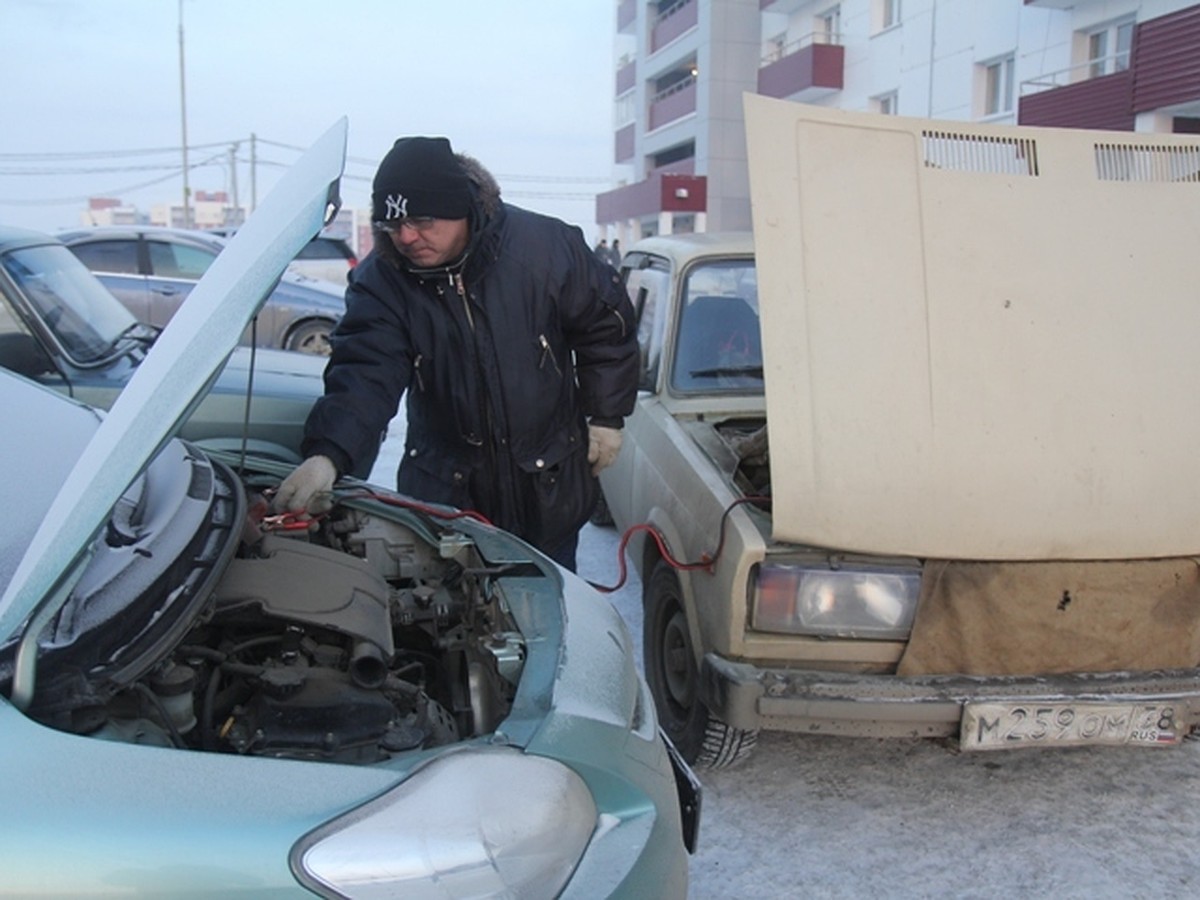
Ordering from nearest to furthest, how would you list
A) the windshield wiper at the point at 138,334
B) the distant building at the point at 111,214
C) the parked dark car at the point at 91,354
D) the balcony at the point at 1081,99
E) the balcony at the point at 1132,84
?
the parked dark car at the point at 91,354 → the windshield wiper at the point at 138,334 → the balcony at the point at 1132,84 → the balcony at the point at 1081,99 → the distant building at the point at 111,214

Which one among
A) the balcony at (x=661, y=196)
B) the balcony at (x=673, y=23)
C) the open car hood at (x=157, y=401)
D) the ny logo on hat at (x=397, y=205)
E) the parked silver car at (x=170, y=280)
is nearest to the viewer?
the open car hood at (x=157, y=401)

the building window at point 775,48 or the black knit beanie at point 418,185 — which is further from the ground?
the building window at point 775,48

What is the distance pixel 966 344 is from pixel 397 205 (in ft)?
5.38

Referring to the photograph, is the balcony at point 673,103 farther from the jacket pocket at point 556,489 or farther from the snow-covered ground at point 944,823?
the snow-covered ground at point 944,823

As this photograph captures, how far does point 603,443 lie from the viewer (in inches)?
135

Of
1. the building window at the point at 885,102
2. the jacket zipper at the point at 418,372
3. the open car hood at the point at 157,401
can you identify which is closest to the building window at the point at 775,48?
the building window at the point at 885,102

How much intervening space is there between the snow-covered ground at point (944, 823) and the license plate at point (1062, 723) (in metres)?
0.35

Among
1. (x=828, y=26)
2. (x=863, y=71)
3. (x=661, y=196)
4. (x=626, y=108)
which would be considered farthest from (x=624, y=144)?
(x=863, y=71)

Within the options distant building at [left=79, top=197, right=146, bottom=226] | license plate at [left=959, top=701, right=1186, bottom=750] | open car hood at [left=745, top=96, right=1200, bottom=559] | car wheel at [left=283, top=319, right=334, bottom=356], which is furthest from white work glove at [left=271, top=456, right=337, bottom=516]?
distant building at [left=79, top=197, right=146, bottom=226]

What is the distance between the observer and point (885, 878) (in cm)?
271

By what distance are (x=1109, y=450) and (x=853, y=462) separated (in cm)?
73

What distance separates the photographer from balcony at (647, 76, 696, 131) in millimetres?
35250

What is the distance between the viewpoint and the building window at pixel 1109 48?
52.1 feet

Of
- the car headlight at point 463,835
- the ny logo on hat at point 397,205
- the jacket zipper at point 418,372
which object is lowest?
the car headlight at point 463,835
